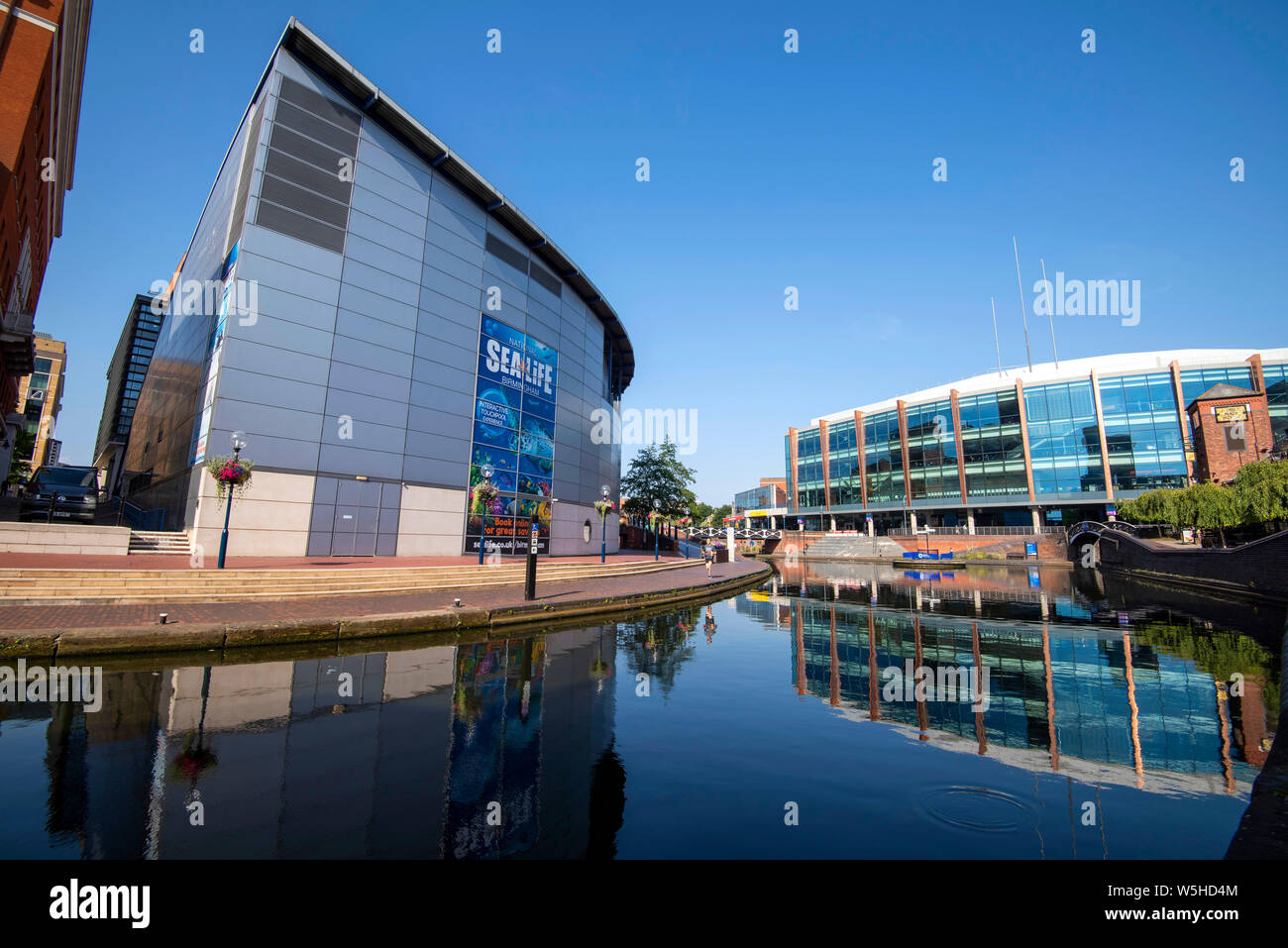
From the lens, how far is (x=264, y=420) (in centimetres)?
2252

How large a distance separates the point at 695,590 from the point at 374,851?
2074cm

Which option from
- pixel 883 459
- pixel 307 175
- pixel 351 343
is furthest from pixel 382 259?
pixel 883 459

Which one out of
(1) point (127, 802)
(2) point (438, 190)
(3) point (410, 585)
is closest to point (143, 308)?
(2) point (438, 190)

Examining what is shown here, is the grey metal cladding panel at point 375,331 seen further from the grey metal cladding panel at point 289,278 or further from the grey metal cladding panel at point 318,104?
the grey metal cladding panel at point 318,104

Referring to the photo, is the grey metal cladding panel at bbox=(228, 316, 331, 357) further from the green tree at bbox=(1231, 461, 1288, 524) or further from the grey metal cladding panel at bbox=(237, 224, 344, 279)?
the green tree at bbox=(1231, 461, 1288, 524)

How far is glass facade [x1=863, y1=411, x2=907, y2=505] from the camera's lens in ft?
228

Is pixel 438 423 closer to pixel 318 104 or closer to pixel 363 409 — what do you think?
pixel 363 409

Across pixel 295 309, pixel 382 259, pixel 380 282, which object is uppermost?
pixel 382 259

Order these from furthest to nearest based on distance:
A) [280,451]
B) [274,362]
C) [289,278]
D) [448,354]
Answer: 1. [448,354]
2. [289,278]
3. [274,362]
4. [280,451]

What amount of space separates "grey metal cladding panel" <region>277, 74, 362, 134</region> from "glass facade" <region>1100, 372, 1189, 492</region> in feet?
243

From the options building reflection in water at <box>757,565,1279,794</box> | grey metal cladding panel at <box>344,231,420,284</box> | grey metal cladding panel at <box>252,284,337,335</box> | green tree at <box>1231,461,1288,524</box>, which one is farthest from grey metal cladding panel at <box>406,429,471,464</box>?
green tree at <box>1231,461,1288,524</box>

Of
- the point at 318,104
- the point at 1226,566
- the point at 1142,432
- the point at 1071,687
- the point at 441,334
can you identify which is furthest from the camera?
the point at 1142,432

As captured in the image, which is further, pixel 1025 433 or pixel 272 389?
pixel 1025 433

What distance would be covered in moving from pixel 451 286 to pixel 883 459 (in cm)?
6184
